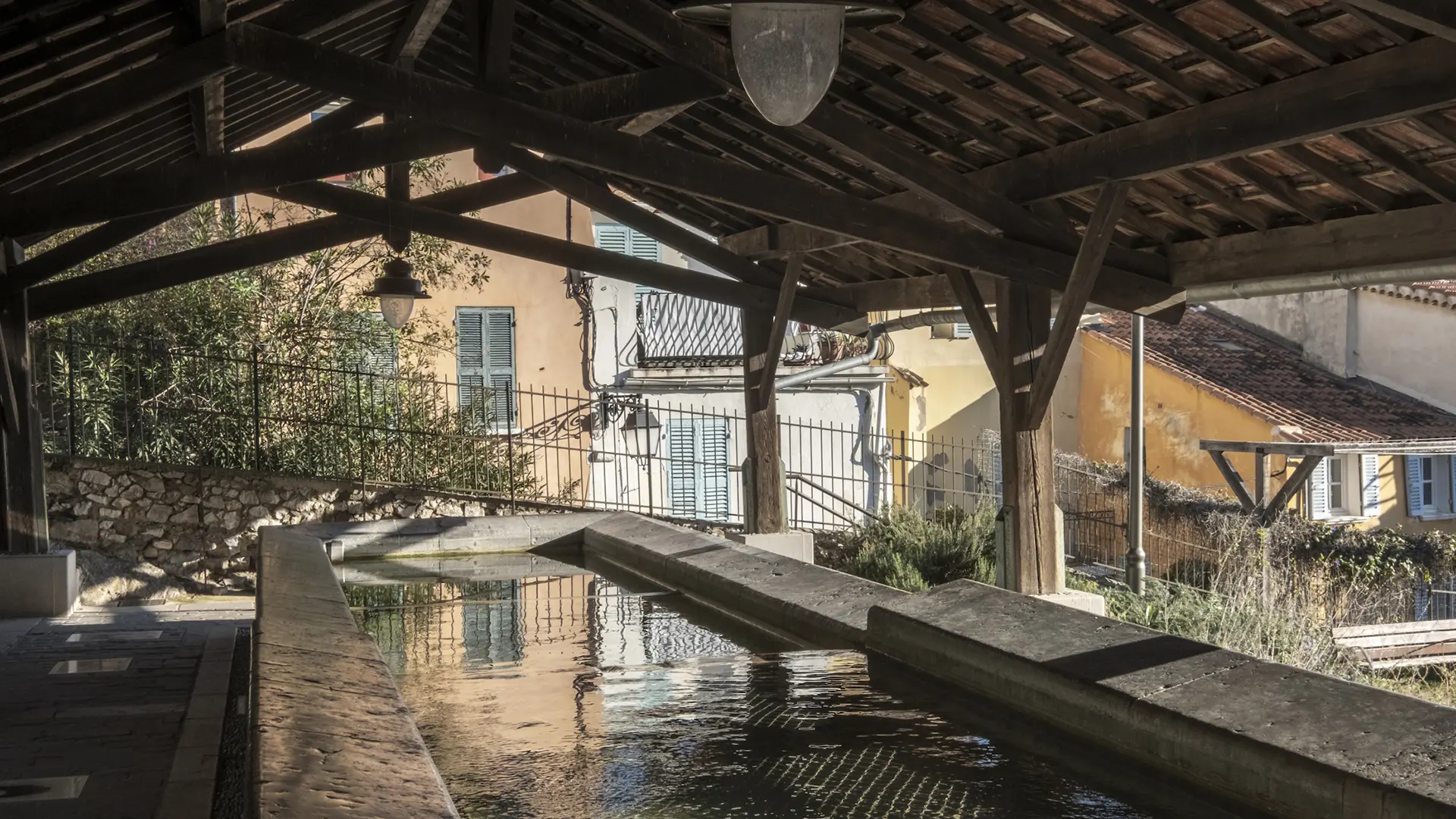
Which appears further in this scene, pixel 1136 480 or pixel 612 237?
pixel 612 237

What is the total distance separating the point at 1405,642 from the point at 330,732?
1229 cm

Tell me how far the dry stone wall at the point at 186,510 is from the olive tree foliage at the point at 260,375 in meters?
0.25

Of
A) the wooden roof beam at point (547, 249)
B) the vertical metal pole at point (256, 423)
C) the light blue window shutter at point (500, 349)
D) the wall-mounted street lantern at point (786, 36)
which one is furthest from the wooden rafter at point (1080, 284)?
the light blue window shutter at point (500, 349)

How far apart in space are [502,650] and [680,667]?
1003 mm

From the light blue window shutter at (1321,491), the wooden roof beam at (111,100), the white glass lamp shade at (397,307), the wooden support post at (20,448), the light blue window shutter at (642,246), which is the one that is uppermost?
the light blue window shutter at (642,246)

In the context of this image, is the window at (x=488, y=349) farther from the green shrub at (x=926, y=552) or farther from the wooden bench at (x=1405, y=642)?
the wooden bench at (x=1405, y=642)

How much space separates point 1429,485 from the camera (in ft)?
70.6

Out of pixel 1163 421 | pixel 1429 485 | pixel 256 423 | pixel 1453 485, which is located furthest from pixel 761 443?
pixel 1453 485

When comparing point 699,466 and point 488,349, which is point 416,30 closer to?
point 488,349

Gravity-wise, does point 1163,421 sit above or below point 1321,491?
above

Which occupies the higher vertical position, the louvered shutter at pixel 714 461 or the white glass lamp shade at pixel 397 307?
the white glass lamp shade at pixel 397 307

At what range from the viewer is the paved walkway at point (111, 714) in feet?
14.6

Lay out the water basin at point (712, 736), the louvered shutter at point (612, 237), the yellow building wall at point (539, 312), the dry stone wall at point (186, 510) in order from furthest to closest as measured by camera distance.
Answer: the louvered shutter at point (612, 237), the yellow building wall at point (539, 312), the dry stone wall at point (186, 510), the water basin at point (712, 736)

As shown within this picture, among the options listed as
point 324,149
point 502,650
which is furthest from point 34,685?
point 324,149
